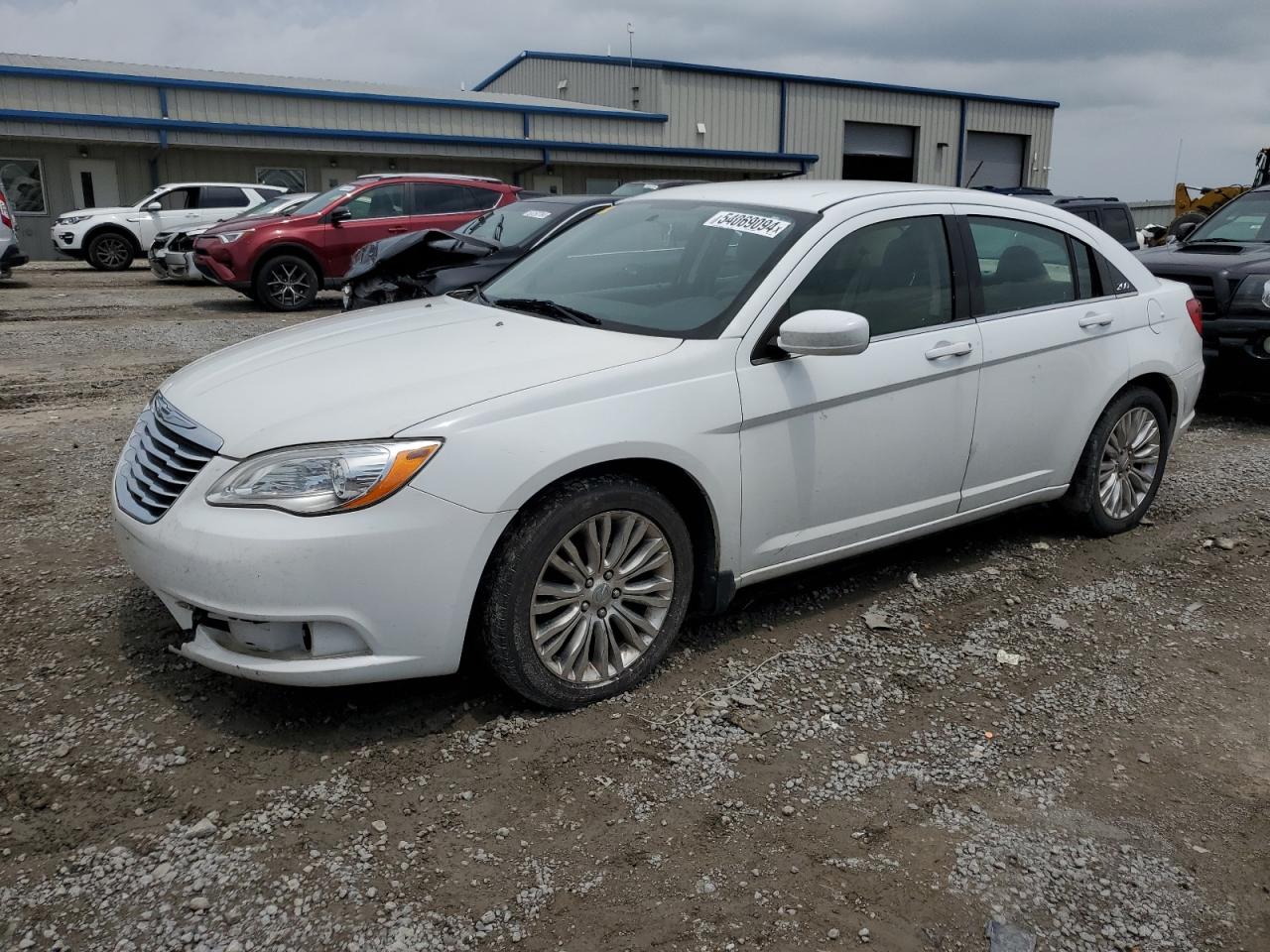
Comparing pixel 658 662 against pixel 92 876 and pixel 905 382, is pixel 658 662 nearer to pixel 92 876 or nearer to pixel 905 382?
pixel 905 382

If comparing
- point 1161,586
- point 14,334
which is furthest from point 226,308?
point 1161,586

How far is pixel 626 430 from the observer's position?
346 centimetres

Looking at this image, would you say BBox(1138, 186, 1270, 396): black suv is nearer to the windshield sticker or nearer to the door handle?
the door handle

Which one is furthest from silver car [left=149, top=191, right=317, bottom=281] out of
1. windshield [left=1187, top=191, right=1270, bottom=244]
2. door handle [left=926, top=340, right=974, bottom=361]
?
door handle [left=926, top=340, right=974, bottom=361]

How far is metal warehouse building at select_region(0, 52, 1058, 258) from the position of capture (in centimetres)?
2472

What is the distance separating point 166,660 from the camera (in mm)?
3869

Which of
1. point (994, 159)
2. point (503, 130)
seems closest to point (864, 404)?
point (503, 130)

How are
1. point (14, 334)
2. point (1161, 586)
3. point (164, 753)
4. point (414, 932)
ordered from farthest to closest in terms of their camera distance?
point (14, 334) < point (1161, 586) < point (164, 753) < point (414, 932)

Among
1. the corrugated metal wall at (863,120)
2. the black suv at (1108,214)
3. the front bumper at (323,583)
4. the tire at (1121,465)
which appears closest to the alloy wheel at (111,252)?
the black suv at (1108,214)

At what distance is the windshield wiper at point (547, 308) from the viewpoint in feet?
13.4

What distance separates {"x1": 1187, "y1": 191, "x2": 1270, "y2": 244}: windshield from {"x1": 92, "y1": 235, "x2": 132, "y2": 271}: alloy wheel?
17.8 meters

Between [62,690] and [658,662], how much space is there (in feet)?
6.55

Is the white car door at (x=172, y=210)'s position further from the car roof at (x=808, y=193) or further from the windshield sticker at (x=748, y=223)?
the windshield sticker at (x=748, y=223)

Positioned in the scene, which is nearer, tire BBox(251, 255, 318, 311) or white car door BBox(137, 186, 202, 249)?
tire BBox(251, 255, 318, 311)
